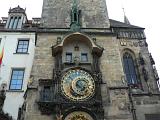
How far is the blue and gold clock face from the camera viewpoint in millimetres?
12738

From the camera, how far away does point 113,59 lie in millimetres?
14570

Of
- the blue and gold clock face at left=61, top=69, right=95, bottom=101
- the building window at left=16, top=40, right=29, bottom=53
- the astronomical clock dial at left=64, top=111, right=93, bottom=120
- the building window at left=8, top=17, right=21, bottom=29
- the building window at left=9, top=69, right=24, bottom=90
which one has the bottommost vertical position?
the astronomical clock dial at left=64, top=111, right=93, bottom=120

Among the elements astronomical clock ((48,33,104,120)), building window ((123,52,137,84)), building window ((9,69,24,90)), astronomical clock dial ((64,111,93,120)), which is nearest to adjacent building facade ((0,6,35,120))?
building window ((9,69,24,90))

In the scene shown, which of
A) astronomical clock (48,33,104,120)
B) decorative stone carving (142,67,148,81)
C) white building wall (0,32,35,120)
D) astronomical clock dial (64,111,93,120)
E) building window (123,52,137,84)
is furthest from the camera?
building window (123,52,137,84)

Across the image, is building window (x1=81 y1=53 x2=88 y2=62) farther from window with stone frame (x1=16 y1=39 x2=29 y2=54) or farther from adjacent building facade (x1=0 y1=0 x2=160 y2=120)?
window with stone frame (x1=16 y1=39 x2=29 y2=54)

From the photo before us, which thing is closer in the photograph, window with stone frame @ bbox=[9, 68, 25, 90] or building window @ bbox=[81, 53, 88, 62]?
building window @ bbox=[81, 53, 88, 62]

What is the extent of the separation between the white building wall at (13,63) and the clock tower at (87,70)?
2.35 m

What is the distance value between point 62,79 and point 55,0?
6.75 m

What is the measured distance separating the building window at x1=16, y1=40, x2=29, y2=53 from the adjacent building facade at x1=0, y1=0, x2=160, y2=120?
2.83m

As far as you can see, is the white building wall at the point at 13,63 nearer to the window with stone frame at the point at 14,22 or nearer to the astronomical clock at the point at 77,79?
the window with stone frame at the point at 14,22

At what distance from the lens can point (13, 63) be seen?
57.6 ft

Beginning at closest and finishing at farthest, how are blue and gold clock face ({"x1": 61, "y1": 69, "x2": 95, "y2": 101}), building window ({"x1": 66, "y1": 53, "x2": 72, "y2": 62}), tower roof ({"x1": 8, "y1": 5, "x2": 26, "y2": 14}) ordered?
blue and gold clock face ({"x1": 61, "y1": 69, "x2": 95, "y2": 101})
building window ({"x1": 66, "y1": 53, "x2": 72, "y2": 62})
tower roof ({"x1": 8, "y1": 5, "x2": 26, "y2": 14})

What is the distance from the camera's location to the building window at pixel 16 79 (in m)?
16.6

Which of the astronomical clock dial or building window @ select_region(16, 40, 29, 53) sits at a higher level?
building window @ select_region(16, 40, 29, 53)
